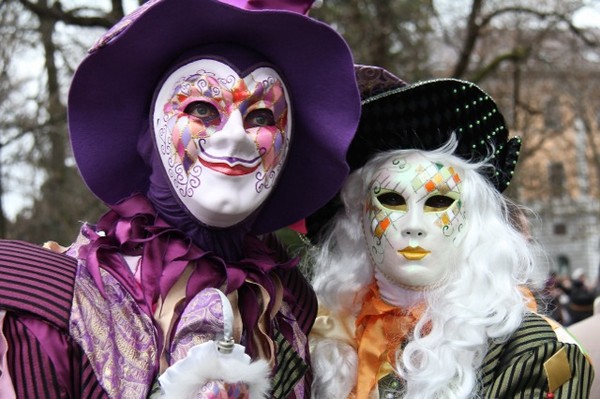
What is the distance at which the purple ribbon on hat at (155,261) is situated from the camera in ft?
6.63

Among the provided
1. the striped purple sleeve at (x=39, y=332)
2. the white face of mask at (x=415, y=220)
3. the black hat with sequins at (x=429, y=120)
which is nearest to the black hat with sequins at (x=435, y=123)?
the black hat with sequins at (x=429, y=120)

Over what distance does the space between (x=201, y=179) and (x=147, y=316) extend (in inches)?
14.7

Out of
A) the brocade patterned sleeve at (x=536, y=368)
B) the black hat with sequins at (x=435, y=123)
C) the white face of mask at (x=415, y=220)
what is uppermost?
the black hat with sequins at (x=435, y=123)

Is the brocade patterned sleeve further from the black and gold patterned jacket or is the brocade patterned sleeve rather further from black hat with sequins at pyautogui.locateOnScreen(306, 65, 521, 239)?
black hat with sequins at pyautogui.locateOnScreen(306, 65, 521, 239)

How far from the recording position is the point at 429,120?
2564mm

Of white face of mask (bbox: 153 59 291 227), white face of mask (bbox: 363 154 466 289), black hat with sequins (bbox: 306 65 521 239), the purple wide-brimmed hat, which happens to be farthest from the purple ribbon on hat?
black hat with sequins (bbox: 306 65 521 239)

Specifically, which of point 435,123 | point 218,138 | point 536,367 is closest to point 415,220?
point 435,123

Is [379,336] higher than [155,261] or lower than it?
lower

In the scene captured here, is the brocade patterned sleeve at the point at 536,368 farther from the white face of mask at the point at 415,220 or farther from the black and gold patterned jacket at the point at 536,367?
the white face of mask at the point at 415,220

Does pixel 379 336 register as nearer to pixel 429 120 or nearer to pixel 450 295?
→ pixel 450 295

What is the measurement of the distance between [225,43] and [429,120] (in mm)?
735

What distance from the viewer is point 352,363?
251 centimetres

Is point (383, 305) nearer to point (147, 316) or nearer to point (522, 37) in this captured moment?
point (147, 316)

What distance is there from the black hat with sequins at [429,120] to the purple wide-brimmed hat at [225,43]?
0.21 metres
